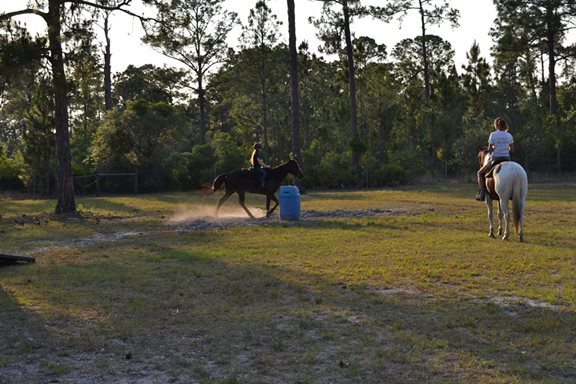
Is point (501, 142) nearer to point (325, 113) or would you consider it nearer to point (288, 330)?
point (288, 330)

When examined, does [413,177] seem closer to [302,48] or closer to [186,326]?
[302,48]

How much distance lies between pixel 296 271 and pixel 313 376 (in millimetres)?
4553

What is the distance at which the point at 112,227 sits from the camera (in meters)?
16.5

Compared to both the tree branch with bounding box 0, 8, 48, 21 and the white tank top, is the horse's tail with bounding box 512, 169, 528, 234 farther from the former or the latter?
the tree branch with bounding box 0, 8, 48, 21

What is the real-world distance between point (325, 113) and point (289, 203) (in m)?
38.3

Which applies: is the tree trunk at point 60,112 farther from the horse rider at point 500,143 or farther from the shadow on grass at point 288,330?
the horse rider at point 500,143

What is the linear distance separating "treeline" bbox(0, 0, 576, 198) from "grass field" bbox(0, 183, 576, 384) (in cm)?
1133

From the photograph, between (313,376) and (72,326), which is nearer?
(313,376)

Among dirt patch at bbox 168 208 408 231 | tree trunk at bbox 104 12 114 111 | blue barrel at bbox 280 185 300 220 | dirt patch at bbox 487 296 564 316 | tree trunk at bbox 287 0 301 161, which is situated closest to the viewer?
dirt patch at bbox 487 296 564 316

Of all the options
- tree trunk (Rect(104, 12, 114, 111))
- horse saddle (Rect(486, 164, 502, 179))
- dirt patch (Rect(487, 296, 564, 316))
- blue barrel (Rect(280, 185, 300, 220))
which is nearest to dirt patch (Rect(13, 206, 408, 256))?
blue barrel (Rect(280, 185, 300, 220))

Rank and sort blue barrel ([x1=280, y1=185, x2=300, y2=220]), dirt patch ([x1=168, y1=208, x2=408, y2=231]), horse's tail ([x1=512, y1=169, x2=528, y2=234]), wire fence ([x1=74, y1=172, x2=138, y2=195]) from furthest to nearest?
wire fence ([x1=74, y1=172, x2=138, y2=195])
blue barrel ([x1=280, y1=185, x2=300, y2=220])
dirt patch ([x1=168, y1=208, x2=408, y2=231])
horse's tail ([x1=512, y1=169, x2=528, y2=234])

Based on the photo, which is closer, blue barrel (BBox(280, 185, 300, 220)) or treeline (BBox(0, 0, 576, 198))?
blue barrel (BBox(280, 185, 300, 220))

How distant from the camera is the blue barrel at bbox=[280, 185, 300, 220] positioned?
1677 centimetres

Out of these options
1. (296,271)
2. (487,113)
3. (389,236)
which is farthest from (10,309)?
(487,113)
